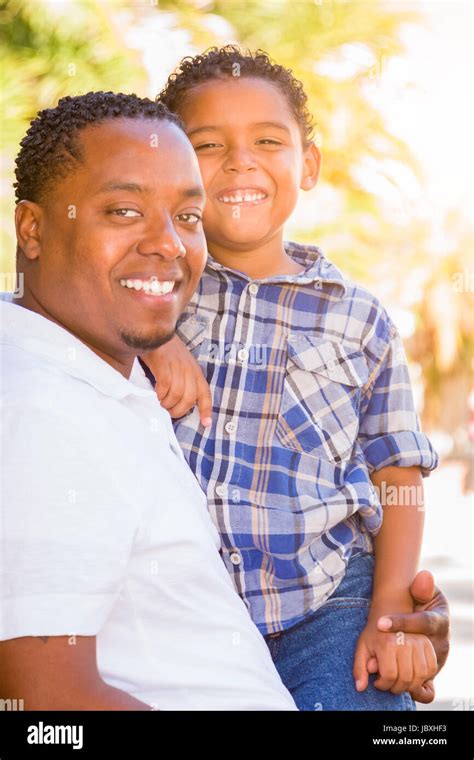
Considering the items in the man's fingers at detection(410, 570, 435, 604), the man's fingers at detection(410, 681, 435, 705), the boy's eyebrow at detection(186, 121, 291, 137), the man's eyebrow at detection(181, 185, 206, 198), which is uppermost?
the boy's eyebrow at detection(186, 121, 291, 137)

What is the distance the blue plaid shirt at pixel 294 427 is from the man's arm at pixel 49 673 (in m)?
0.72

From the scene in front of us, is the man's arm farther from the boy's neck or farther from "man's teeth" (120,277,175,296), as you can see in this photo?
the boy's neck

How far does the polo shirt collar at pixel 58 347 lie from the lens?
173cm

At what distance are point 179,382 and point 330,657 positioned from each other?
64 cm

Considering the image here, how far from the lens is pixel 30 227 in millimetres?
1871

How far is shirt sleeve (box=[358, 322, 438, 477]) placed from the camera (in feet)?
8.13

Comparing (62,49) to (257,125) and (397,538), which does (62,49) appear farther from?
(397,538)

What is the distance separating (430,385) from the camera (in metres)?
21.3

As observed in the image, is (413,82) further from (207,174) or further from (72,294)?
(72,294)

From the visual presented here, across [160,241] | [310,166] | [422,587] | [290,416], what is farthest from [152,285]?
[310,166]

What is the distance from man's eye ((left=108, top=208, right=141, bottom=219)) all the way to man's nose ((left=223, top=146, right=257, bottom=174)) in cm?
74

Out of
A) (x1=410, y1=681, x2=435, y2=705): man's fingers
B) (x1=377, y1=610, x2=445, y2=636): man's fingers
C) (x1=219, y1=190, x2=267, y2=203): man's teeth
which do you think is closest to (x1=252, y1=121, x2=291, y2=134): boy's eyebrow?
(x1=219, y1=190, x2=267, y2=203): man's teeth

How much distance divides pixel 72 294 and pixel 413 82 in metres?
11.1

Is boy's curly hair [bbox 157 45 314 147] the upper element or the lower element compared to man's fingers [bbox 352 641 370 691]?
upper
